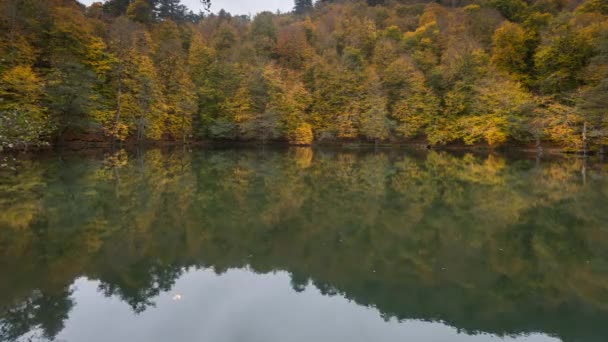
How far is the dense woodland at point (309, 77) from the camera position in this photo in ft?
87.4

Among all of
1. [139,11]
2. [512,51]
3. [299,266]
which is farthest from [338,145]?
[299,266]

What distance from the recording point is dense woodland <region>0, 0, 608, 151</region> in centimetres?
2664

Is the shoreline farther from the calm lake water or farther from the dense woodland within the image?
the calm lake water

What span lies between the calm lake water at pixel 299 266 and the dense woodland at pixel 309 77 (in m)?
17.6

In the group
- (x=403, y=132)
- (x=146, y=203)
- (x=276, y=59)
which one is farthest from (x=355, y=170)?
(x=276, y=59)

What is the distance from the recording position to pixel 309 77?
4509 cm

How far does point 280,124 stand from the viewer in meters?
39.8

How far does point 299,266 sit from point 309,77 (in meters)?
40.4

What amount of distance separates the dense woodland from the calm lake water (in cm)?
1759

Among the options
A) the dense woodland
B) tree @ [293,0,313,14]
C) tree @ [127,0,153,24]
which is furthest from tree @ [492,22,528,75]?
tree @ [293,0,313,14]

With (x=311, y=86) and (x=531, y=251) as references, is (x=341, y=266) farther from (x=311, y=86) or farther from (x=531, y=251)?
(x=311, y=86)

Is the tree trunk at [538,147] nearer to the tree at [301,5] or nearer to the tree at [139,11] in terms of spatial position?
the tree at [139,11]

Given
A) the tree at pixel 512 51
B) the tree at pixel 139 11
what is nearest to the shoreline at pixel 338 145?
the tree at pixel 512 51

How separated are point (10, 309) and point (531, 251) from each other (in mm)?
8112
